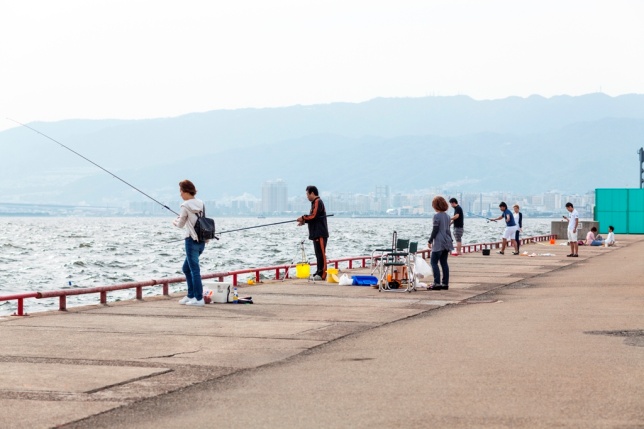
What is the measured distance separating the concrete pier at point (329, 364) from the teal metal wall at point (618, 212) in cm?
5816

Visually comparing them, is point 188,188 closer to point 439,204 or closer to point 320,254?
point 439,204

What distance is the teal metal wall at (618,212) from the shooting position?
7456cm

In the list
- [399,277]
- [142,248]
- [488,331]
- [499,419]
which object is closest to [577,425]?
[499,419]

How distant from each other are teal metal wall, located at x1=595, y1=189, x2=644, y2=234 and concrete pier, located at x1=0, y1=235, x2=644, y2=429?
58.2 metres

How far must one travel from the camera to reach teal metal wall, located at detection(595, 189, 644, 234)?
74562 millimetres

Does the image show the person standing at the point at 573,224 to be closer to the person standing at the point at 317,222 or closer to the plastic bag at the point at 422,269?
the plastic bag at the point at 422,269

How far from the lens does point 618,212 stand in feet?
246

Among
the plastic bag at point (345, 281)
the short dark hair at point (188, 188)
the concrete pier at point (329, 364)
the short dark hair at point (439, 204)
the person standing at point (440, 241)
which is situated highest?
the short dark hair at point (188, 188)

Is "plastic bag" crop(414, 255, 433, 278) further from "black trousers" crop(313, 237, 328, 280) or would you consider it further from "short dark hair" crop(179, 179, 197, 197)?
"short dark hair" crop(179, 179, 197, 197)

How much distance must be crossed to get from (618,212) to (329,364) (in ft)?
221

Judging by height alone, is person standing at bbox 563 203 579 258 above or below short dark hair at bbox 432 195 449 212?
below

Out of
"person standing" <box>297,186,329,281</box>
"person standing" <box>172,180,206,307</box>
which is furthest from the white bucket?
"person standing" <box>297,186,329,281</box>

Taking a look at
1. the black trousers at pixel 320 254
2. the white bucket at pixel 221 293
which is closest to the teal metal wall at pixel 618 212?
the black trousers at pixel 320 254

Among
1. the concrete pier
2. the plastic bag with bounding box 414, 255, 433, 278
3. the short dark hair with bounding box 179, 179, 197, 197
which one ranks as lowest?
the concrete pier
